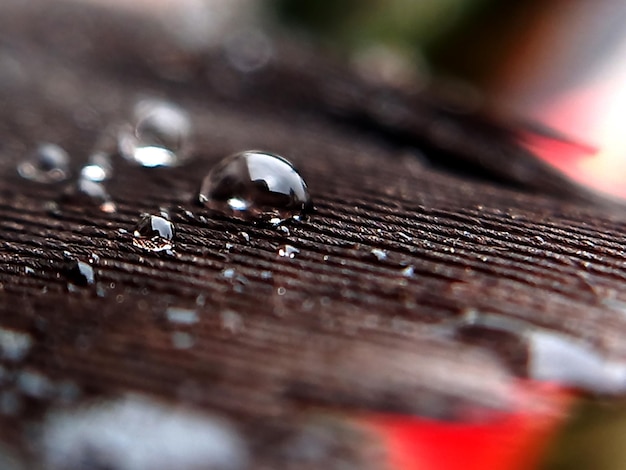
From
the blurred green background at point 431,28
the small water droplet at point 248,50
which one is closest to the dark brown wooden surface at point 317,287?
the small water droplet at point 248,50

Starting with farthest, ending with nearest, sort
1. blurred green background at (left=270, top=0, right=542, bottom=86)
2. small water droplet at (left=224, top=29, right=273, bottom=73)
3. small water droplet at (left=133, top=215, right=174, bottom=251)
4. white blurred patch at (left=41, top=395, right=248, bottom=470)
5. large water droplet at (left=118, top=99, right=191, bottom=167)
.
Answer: blurred green background at (left=270, top=0, right=542, bottom=86)
small water droplet at (left=224, top=29, right=273, bottom=73)
large water droplet at (left=118, top=99, right=191, bottom=167)
small water droplet at (left=133, top=215, right=174, bottom=251)
white blurred patch at (left=41, top=395, right=248, bottom=470)

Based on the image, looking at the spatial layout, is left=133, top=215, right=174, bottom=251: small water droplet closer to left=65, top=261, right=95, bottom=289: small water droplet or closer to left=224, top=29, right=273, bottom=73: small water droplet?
left=65, top=261, right=95, bottom=289: small water droplet

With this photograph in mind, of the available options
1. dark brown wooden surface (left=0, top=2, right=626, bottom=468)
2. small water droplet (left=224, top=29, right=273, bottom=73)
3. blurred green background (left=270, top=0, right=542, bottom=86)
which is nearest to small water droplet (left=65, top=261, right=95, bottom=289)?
dark brown wooden surface (left=0, top=2, right=626, bottom=468)

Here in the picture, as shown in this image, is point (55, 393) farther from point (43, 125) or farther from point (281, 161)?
point (43, 125)

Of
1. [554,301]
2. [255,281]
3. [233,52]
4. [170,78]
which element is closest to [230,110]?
[170,78]

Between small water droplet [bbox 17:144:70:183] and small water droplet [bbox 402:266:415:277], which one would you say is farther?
small water droplet [bbox 17:144:70:183]

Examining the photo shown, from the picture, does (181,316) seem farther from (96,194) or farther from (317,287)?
(96,194)
